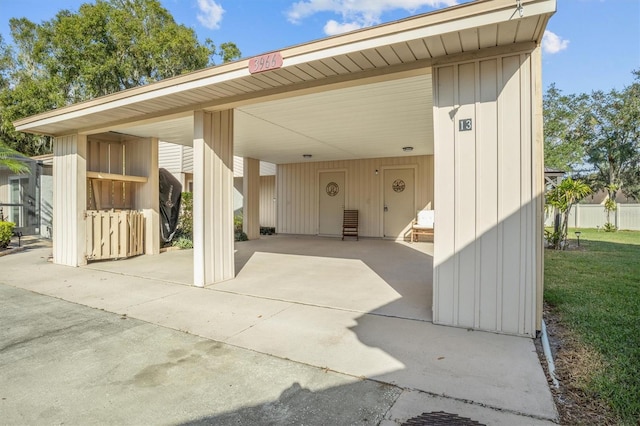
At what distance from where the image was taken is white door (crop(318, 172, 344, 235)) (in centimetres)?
1091

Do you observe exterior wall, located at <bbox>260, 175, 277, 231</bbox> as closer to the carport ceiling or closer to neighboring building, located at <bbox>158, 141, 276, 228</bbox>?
neighboring building, located at <bbox>158, 141, 276, 228</bbox>

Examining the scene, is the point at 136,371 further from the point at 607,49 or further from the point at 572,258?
the point at 607,49

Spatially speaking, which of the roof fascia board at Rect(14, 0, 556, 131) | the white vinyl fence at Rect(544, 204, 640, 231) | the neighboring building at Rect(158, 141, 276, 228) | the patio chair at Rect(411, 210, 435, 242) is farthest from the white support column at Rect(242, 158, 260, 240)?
the white vinyl fence at Rect(544, 204, 640, 231)

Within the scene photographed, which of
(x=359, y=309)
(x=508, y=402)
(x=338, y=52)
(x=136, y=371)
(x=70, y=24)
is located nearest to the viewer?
(x=508, y=402)

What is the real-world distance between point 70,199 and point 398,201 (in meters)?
7.82

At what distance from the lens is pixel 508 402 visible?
71.8 inches

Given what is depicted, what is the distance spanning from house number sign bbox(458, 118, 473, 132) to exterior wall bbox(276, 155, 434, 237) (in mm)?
6941

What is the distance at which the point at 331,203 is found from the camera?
11055 mm

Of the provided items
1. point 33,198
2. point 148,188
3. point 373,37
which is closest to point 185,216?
point 148,188

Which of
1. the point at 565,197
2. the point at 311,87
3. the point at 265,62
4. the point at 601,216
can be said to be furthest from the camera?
the point at 601,216

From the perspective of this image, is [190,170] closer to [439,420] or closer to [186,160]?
[186,160]

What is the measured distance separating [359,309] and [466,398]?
5.48ft

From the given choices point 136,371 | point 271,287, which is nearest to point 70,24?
point 271,287

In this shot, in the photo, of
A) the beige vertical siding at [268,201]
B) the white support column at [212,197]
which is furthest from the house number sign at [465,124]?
the beige vertical siding at [268,201]
